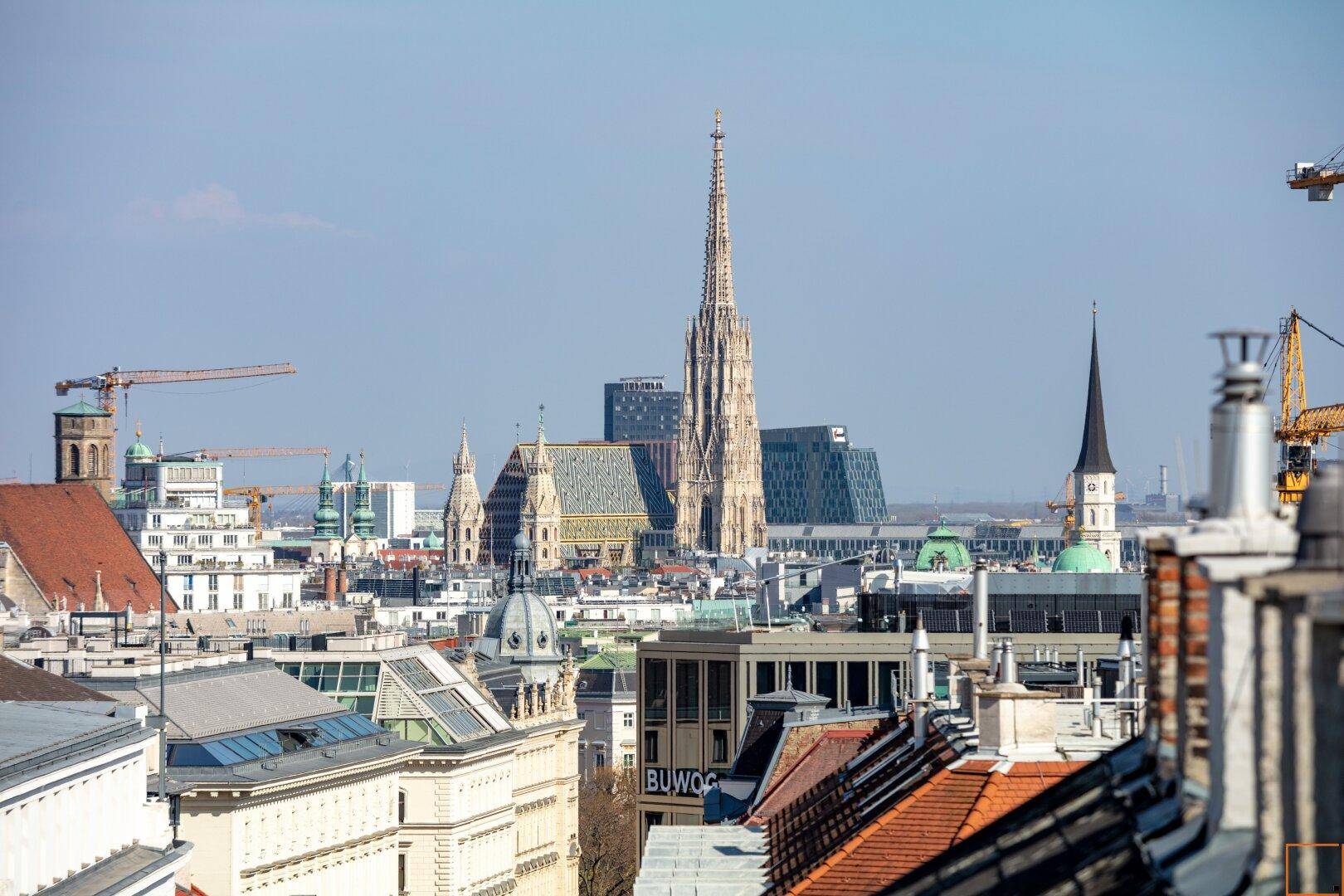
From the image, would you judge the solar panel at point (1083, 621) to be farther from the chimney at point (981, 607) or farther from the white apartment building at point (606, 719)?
the white apartment building at point (606, 719)

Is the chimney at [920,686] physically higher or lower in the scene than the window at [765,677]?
higher

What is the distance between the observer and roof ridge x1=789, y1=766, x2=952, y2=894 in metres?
23.4

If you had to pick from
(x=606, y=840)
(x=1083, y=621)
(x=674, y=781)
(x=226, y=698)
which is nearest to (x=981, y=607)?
(x=674, y=781)

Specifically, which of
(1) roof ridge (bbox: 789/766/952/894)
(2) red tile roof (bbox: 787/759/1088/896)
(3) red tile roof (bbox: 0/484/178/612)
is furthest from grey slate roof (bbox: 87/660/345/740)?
(3) red tile roof (bbox: 0/484/178/612)

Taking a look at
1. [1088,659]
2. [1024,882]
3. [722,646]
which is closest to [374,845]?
[722,646]

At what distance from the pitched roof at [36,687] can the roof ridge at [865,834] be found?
140ft

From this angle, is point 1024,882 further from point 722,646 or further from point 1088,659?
point 722,646

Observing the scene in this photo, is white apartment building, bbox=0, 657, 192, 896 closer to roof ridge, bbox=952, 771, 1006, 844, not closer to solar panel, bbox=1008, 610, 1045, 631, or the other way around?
roof ridge, bbox=952, 771, 1006, 844

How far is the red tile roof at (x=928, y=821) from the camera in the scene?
2170 cm

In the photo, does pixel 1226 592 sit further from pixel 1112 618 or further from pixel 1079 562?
pixel 1079 562

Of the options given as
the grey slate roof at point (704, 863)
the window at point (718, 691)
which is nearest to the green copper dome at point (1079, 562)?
the window at point (718, 691)

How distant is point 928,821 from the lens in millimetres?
22578

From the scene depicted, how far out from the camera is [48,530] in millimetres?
184125

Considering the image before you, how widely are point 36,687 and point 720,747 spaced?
693 inches
